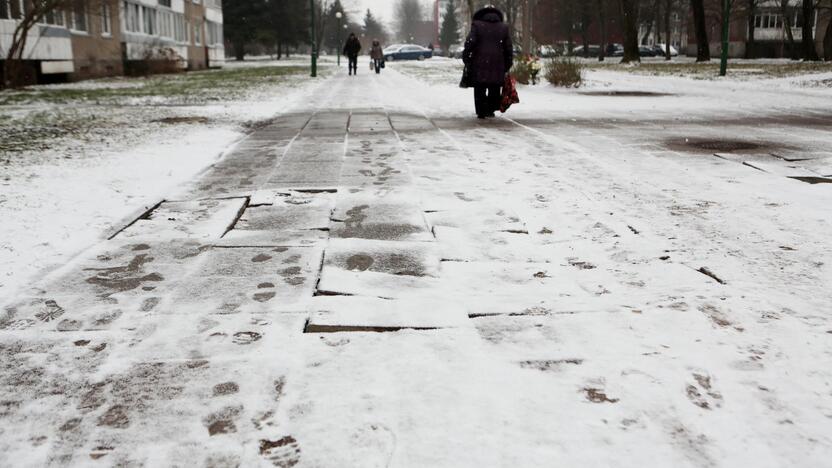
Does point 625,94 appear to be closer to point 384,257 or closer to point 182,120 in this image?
point 182,120

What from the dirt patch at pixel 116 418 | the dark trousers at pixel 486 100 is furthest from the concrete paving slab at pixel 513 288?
the dark trousers at pixel 486 100

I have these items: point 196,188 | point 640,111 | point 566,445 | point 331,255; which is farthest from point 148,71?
point 566,445

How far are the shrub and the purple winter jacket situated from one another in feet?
25.4

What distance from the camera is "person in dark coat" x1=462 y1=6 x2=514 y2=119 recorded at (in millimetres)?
10305

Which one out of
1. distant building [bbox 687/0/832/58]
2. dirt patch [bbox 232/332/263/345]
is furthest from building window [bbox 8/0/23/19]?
distant building [bbox 687/0/832/58]

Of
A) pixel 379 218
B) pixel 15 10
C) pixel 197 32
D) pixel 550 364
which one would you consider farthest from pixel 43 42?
pixel 550 364

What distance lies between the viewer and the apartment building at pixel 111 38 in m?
19.8

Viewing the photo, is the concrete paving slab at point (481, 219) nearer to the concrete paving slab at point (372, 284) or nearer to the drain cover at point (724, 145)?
the concrete paving slab at point (372, 284)

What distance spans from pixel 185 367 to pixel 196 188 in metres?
3.34

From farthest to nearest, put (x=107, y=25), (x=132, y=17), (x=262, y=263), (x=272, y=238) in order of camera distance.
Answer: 1. (x=132, y=17)
2. (x=107, y=25)
3. (x=272, y=238)
4. (x=262, y=263)

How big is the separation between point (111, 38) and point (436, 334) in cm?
2782

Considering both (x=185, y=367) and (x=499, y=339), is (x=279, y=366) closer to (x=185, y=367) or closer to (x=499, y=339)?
(x=185, y=367)

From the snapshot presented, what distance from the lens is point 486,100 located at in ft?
35.1

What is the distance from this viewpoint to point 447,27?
9762 centimetres
